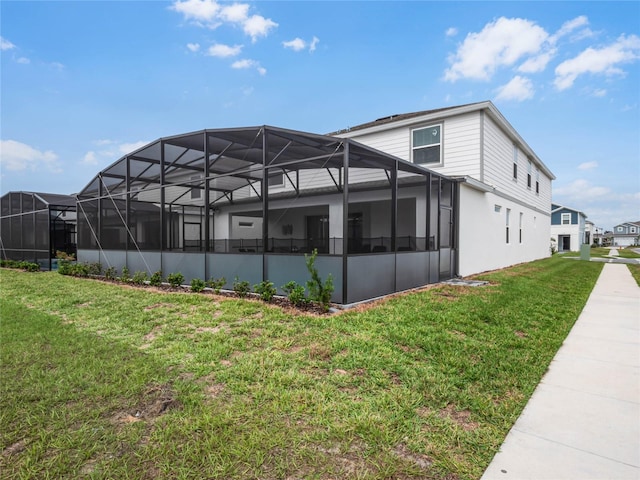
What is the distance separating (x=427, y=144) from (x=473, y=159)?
1616 mm

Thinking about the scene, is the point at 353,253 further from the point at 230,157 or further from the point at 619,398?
the point at 230,157

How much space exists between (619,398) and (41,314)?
8041 mm

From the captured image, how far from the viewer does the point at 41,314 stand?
19.5ft

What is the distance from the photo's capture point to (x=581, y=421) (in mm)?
2588

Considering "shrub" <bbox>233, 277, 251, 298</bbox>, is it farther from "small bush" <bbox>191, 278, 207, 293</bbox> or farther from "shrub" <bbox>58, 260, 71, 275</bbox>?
"shrub" <bbox>58, 260, 71, 275</bbox>

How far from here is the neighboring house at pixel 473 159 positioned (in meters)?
11.0

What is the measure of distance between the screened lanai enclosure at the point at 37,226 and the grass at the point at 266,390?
10834 mm

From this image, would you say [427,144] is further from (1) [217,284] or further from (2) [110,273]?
(2) [110,273]

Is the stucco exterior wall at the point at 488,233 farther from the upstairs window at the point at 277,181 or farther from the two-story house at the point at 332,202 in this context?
the upstairs window at the point at 277,181

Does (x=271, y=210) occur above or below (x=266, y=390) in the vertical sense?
above

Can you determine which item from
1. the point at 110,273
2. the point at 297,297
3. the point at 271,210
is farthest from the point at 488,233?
the point at 110,273

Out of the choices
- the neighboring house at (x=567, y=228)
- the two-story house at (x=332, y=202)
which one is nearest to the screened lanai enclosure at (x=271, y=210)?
the two-story house at (x=332, y=202)

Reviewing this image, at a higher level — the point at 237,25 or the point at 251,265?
the point at 237,25

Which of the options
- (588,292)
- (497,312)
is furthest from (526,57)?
(497,312)
